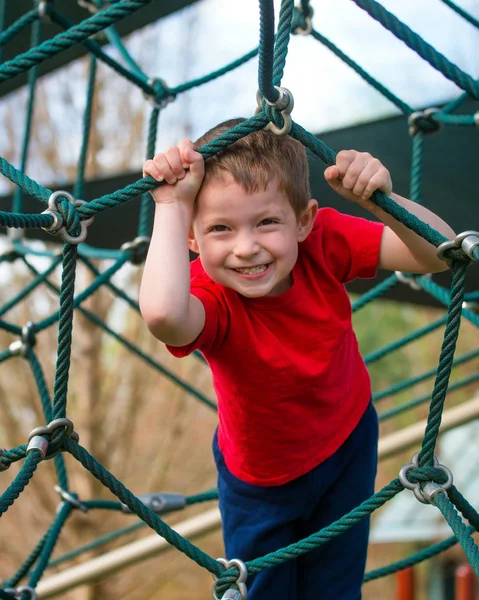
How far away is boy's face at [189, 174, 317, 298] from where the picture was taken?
638 mm

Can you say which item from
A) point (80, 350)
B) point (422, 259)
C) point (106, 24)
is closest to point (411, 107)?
point (422, 259)

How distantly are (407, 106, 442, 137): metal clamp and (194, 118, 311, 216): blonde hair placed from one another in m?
0.50

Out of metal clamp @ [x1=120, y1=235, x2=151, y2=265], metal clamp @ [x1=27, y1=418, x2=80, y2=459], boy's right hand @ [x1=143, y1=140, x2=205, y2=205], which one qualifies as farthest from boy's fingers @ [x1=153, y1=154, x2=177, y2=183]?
metal clamp @ [x1=120, y1=235, x2=151, y2=265]

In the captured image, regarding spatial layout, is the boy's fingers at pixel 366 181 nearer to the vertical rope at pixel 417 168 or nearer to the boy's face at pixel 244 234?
the boy's face at pixel 244 234

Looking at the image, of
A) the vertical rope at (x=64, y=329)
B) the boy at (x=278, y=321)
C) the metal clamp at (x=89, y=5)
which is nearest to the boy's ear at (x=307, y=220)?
the boy at (x=278, y=321)

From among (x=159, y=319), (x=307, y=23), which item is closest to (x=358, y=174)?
(x=159, y=319)

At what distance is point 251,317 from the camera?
73cm

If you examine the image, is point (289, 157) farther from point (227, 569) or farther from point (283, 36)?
point (227, 569)

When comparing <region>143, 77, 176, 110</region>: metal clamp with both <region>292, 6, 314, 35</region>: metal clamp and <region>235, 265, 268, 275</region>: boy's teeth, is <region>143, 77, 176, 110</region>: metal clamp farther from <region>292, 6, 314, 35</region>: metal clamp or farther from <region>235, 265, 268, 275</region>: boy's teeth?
<region>235, 265, 268, 275</region>: boy's teeth

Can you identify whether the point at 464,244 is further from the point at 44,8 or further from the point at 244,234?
the point at 44,8

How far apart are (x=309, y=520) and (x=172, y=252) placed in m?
0.36

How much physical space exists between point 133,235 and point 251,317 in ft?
2.68

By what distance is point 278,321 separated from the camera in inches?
28.9

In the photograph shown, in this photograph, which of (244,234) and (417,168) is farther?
(417,168)
